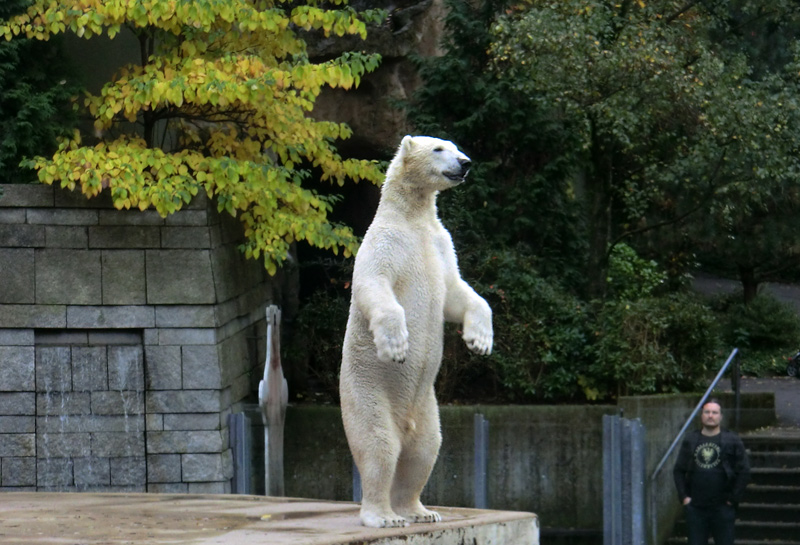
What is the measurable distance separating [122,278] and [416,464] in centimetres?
458

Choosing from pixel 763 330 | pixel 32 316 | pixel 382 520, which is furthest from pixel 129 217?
pixel 763 330

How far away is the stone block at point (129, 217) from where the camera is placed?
33.2 feet

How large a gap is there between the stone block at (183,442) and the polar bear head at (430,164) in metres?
4.48

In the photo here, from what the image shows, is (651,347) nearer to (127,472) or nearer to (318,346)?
(318,346)

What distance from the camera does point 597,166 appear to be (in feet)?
45.8

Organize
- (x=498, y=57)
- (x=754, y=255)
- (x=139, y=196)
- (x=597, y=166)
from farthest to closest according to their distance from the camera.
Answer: (x=754, y=255)
(x=597, y=166)
(x=498, y=57)
(x=139, y=196)

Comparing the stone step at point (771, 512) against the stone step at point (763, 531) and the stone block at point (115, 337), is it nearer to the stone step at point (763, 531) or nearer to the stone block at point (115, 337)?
the stone step at point (763, 531)

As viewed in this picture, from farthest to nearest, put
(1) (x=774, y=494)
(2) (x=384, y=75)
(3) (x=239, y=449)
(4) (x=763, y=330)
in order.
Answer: (4) (x=763, y=330), (2) (x=384, y=75), (1) (x=774, y=494), (3) (x=239, y=449)

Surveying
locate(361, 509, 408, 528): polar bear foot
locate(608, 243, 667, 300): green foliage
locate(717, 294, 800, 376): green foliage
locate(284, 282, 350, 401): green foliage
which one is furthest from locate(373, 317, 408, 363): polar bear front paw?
locate(717, 294, 800, 376): green foliage

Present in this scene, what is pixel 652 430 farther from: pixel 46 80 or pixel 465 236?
pixel 46 80

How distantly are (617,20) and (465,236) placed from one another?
8.34 feet

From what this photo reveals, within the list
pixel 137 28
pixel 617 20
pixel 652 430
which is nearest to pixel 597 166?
pixel 617 20

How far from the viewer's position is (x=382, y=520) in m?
A: 5.99

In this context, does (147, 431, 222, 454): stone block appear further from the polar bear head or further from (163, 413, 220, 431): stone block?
the polar bear head
